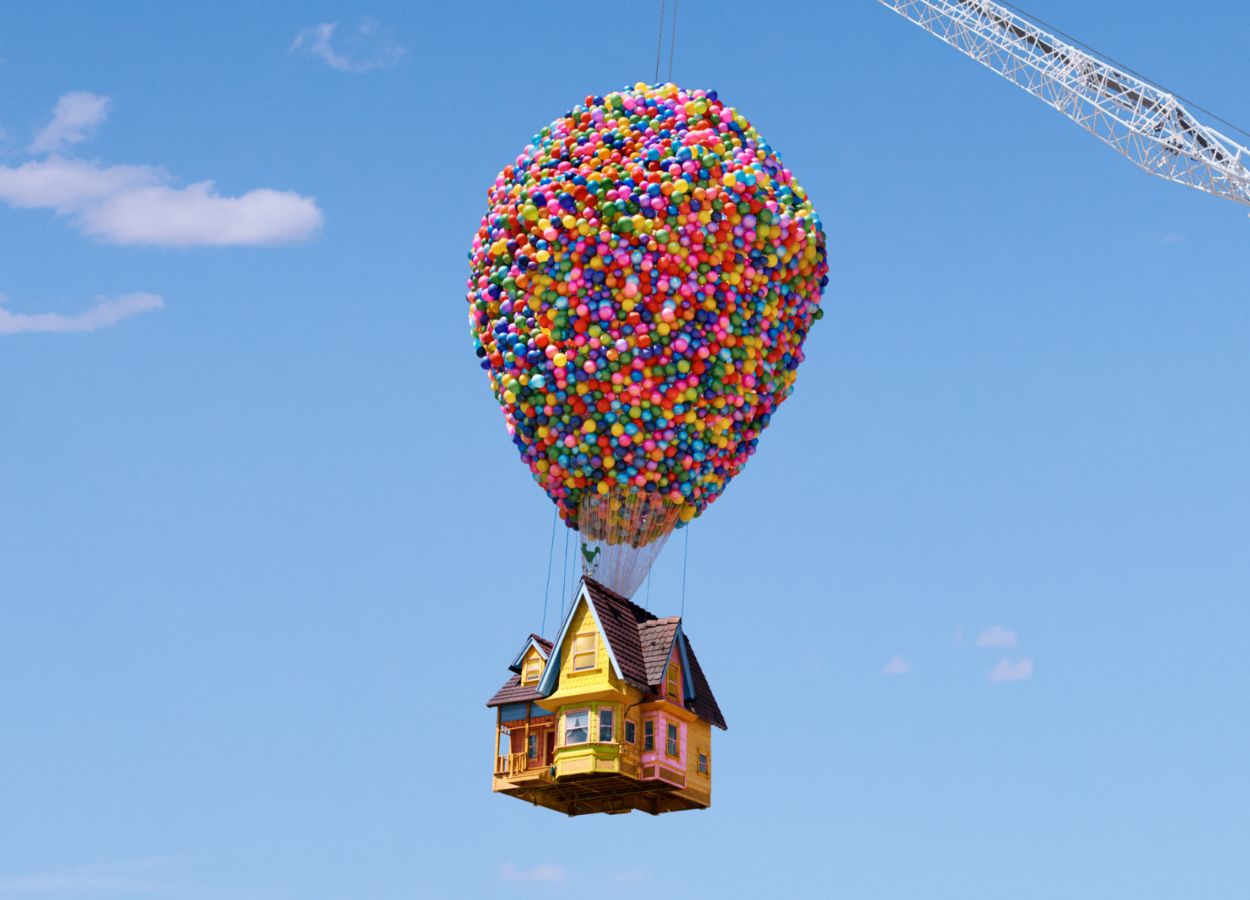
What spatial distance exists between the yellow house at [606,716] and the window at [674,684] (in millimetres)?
33

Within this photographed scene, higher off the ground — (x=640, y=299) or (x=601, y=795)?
(x=640, y=299)

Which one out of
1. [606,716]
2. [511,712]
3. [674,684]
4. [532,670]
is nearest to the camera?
[606,716]

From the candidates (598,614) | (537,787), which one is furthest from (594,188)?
(537,787)

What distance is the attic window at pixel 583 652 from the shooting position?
30.7 m

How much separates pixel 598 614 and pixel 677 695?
1.82 m

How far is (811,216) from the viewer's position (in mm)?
31703

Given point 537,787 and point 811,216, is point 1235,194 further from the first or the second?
point 537,787

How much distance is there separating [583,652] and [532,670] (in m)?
1.09

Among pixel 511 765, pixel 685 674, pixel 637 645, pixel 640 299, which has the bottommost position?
pixel 511 765

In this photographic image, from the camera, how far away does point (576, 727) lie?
3038 centimetres

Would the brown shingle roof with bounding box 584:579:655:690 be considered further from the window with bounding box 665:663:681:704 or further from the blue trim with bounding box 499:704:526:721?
the blue trim with bounding box 499:704:526:721

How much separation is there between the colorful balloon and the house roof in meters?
1.16

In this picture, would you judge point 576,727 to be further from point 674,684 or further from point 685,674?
point 685,674

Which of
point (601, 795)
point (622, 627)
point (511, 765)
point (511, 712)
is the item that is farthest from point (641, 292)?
point (601, 795)
